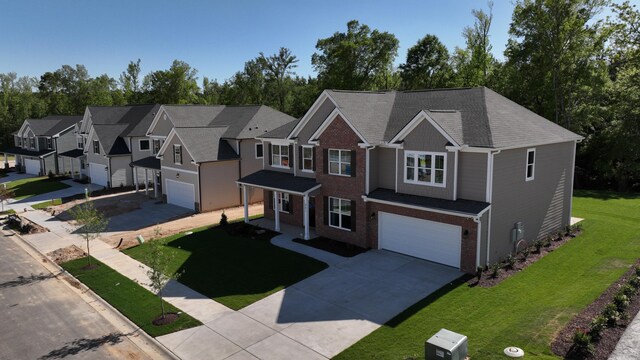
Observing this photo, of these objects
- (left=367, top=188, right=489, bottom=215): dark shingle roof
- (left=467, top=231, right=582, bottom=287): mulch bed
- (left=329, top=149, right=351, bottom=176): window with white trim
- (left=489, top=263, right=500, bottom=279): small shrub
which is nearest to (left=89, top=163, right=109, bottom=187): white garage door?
(left=329, top=149, right=351, bottom=176): window with white trim

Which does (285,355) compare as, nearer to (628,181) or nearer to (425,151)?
(425,151)

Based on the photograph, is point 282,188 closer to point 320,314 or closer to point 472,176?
point 472,176

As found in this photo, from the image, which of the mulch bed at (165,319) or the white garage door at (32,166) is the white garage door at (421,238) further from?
the white garage door at (32,166)

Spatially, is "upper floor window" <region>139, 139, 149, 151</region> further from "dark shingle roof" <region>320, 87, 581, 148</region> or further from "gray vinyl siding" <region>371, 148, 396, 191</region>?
"gray vinyl siding" <region>371, 148, 396, 191</region>

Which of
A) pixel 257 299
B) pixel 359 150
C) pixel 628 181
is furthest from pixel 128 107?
pixel 628 181

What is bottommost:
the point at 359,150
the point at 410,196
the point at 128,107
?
the point at 410,196
